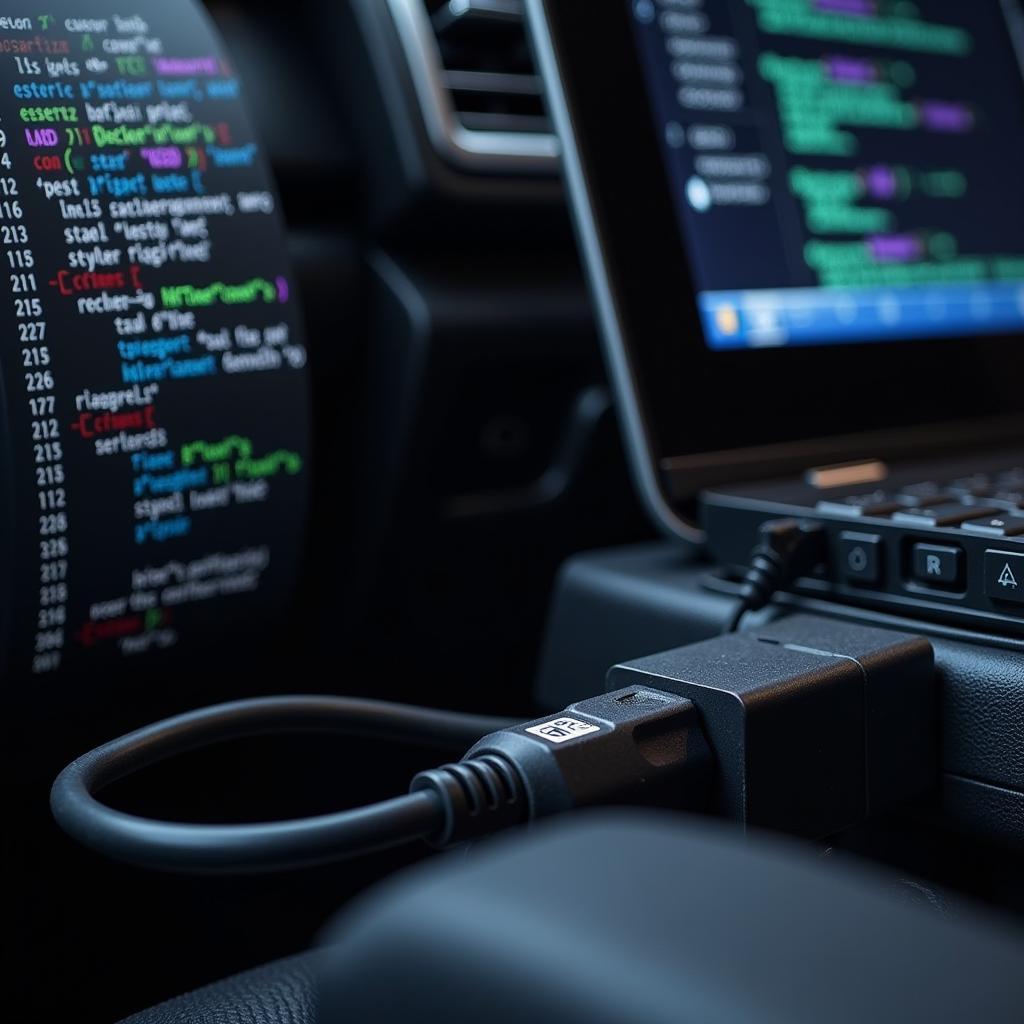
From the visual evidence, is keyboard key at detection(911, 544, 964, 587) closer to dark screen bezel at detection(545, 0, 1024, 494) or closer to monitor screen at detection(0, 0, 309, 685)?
dark screen bezel at detection(545, 0, 1024, 494)

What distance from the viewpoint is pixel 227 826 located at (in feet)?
1.02

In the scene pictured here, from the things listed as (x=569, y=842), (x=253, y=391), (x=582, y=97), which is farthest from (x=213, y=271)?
(x=569, y=842)

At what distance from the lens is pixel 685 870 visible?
0.58ft

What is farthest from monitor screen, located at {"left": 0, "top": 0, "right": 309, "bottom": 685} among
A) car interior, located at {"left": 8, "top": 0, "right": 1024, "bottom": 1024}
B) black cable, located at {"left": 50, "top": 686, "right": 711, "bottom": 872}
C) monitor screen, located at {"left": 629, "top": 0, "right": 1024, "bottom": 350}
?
monitor screen, located at {"left": 629, "top": 0, "right": 1024, "bottom": 350}

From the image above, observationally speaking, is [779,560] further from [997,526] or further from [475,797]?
[475,797]

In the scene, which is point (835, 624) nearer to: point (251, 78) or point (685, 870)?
point (685, 870)

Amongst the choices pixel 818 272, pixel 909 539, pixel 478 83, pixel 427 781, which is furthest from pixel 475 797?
pixel 478 83

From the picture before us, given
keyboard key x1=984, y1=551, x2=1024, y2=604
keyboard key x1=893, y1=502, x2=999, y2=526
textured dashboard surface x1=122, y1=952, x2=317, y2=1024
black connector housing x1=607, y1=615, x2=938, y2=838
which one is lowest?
textured dashboard surface x1=122, y1=952, x2=317, y2=1024

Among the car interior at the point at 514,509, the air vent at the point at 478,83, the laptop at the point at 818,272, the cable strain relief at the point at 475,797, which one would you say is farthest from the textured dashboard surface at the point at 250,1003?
the air vent at the point at 478,83

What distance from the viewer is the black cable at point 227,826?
0.29m

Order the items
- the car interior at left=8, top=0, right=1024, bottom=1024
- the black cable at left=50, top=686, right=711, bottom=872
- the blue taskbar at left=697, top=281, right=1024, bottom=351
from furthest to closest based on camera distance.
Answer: the blue taskbar at left=697, top=281, right=1024, bottom=351
the black cable at left=50, top=686, right=711, bottom=872
the car interior at left=8, top=0, right=1024, bottom=1024

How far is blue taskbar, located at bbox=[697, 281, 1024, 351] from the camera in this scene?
0.60 m

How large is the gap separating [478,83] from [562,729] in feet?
1.63

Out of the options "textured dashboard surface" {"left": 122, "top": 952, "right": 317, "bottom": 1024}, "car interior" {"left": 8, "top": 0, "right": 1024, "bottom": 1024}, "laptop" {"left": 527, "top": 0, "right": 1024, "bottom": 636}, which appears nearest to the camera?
"car interior" {"left": 8, "top": 0, "right": 1024, "bottom": 1024}
